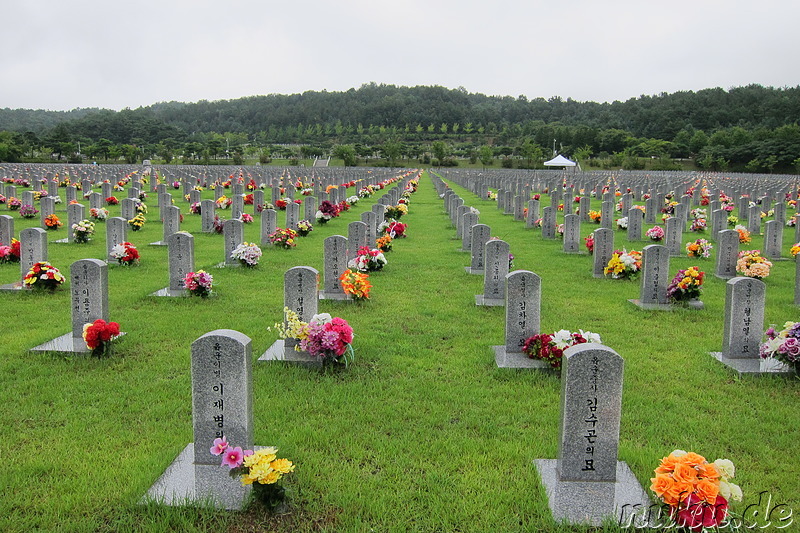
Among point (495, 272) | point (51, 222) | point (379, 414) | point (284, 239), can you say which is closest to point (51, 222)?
point (51, 222)

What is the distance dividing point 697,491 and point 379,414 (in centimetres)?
288

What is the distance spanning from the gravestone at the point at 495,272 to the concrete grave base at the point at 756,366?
3.46 metres

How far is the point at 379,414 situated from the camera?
5777 millimetres

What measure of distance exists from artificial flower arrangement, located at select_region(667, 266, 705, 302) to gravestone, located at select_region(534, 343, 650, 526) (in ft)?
20.8

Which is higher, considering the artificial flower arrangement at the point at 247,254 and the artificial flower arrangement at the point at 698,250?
the artificial flower arrangement at the point at 698,250

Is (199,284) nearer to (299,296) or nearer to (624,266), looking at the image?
(299,296)

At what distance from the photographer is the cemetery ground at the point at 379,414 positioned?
14.0 feet

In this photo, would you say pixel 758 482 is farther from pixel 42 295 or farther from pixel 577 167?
pixel 577 167

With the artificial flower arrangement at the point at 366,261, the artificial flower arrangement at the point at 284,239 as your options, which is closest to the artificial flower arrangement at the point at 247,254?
the artificial flower arrangement at the point at 366,261

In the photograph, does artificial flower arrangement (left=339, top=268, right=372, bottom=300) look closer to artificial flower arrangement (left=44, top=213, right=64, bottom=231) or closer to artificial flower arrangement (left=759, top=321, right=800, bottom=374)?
artificial flower arrangement (left=759, top=321, right=800, bottom=374)

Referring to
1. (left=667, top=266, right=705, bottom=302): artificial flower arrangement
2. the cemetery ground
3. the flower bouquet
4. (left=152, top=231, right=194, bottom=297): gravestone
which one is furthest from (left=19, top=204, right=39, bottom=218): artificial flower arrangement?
the flower bouquet

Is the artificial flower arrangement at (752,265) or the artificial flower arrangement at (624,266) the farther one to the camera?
the artificial flower arrangement at (624,266)

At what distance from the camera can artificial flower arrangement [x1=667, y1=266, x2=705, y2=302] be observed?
31.9ft

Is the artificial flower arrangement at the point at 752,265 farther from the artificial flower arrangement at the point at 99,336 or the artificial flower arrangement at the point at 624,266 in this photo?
the artificial flower arrangement at the point at 99,336
